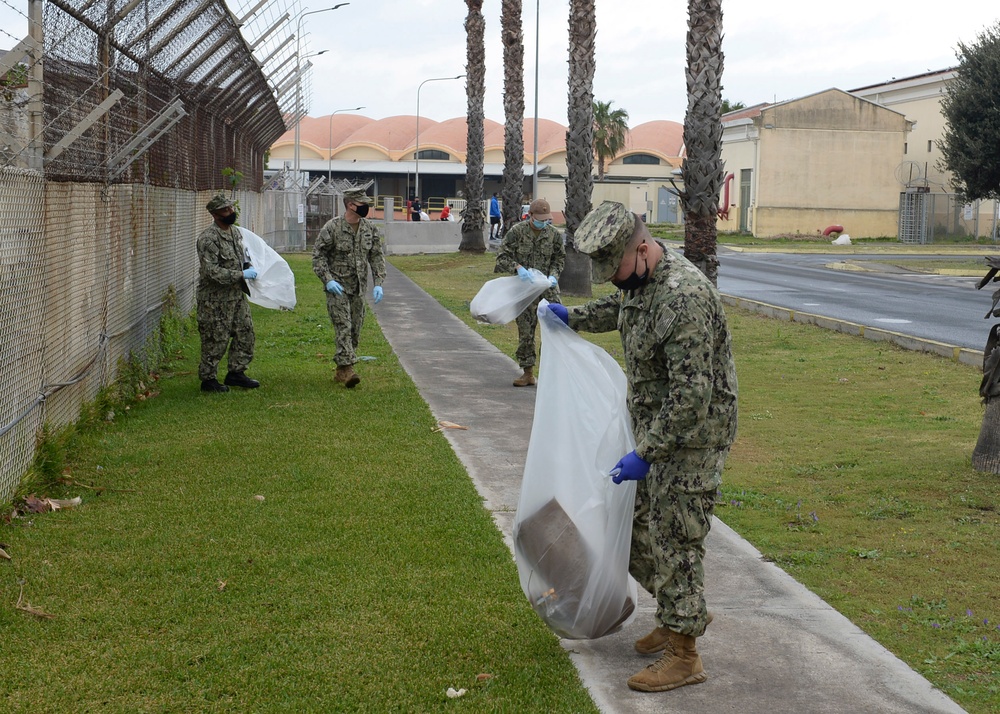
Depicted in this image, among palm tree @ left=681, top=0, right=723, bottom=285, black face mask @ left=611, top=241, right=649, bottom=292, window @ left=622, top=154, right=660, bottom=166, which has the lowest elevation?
black face mask @ left=611, top=241, right=649, bottom=292

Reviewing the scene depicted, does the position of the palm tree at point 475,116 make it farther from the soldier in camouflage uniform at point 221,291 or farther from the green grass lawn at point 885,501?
the soldier in camouflage uniform at point 221,291

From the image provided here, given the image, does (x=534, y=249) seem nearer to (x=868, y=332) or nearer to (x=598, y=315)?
(x=868, y=332)

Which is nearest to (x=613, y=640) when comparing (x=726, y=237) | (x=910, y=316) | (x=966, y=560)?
(x=966, y=560)

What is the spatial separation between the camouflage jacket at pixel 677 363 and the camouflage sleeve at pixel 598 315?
332 millimetres

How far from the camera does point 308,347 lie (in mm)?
12586

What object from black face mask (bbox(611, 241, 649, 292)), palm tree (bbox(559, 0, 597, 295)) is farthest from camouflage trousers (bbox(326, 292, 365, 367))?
palm tree (bbox(559, 0, 597, 295))

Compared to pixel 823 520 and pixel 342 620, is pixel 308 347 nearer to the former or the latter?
pixel 823 520

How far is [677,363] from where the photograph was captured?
12.2ft

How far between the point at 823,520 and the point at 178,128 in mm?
8610

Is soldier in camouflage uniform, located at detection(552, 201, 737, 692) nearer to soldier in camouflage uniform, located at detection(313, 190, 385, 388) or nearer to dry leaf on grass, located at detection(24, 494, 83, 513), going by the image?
dry leaf on grass, located at detection(24, 494, 83, 513)

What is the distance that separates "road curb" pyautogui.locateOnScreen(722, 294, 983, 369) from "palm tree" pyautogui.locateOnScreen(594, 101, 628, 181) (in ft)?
198

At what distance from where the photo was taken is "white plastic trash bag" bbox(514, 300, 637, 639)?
405cm

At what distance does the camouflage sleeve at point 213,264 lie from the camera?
9.19m

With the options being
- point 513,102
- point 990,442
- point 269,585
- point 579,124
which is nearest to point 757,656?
point 269,585
